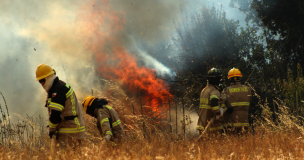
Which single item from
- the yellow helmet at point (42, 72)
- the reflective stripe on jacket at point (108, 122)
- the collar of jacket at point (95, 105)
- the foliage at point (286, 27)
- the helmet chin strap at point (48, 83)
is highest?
the foliage at point (286, 27)

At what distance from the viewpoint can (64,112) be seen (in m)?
3.94

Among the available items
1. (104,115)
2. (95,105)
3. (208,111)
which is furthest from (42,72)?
(208,111)

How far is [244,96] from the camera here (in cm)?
571

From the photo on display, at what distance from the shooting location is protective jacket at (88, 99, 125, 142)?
4196 millimetres

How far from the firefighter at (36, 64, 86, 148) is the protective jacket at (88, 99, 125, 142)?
14.3 inches

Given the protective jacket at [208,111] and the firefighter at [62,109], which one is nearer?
the firefighter at [62,109]

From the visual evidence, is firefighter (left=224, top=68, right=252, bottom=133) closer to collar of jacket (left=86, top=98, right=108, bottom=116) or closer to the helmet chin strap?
collar of jacket (left=86, top=98, right=108, bottom=116)

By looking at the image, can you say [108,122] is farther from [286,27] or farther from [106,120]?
[286,27]

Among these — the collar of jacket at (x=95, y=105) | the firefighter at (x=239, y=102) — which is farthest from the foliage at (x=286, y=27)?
the collar of jacket at (x=95, y=105)

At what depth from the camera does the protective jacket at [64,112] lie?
373cm

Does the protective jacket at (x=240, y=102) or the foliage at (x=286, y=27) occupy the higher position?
the foliage at (x=286, y=27)

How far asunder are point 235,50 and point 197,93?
8.89 feet

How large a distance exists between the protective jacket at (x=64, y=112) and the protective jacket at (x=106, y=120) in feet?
1.12

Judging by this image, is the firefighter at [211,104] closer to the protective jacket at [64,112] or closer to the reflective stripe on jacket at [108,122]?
the reflective stripe on jacket at [108,122]
